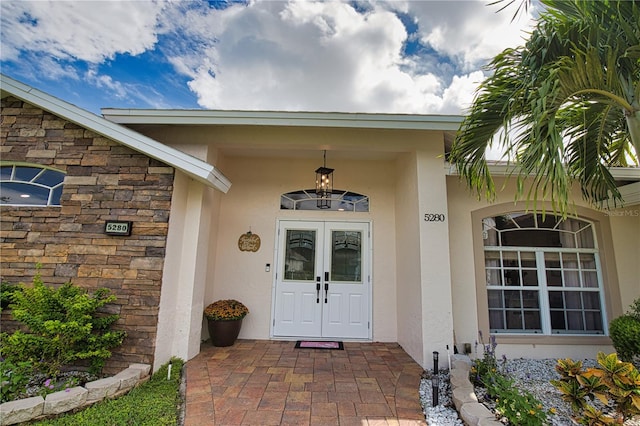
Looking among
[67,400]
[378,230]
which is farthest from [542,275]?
[67,400]

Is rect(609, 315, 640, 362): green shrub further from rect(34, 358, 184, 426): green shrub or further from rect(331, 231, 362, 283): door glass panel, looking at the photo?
rect(34, 358, 184, 426): green shrub

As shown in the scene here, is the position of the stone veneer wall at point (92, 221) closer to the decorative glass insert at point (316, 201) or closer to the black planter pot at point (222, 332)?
the black planter pot at point (222, 332)

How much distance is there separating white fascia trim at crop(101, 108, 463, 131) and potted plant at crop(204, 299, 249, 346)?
318 cm

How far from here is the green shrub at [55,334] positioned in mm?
3029

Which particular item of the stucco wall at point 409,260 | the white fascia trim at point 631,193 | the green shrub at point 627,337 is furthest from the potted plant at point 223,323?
the white fascia trim at point 631,193

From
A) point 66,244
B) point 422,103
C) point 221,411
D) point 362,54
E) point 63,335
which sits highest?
point 362,54

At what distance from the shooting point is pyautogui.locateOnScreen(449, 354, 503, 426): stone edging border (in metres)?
2.51

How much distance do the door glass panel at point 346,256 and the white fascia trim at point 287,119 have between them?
2345 millimetres

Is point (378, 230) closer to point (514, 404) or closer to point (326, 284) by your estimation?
point (326, 284)

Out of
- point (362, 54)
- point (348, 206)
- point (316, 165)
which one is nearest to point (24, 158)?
point (316, 165)

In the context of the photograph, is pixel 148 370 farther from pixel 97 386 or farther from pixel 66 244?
pixel 66 244

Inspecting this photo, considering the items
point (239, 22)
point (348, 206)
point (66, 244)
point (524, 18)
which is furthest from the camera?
point (348, 206)

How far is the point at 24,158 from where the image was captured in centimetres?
402

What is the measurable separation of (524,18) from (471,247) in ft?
11.4
